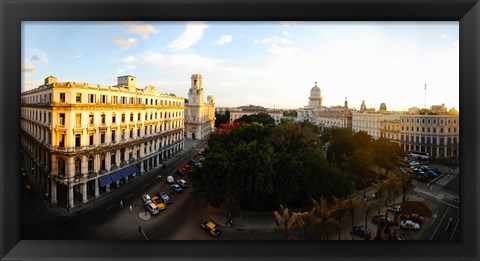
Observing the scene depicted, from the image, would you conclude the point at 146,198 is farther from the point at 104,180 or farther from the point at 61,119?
the point at 61,119

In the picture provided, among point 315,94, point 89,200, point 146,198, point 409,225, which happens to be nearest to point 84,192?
point 89,200

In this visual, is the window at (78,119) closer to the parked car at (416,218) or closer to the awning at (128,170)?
the awning at (128,170)

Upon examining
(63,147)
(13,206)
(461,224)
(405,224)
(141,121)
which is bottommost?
(405,224)

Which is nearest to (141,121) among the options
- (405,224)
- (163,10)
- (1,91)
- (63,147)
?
(63,147)

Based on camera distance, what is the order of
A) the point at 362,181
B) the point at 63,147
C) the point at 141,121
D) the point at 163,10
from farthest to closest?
the point at 362,181 → the point at 141,121 → the point at 63,147 → the point at 163,10

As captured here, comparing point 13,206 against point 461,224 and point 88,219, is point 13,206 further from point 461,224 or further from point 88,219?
point 461,224

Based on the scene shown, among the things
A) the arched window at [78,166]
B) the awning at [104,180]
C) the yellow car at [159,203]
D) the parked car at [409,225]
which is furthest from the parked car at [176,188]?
the parked car at [409,225]

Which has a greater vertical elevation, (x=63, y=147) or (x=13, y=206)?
(x=63, y=147)
